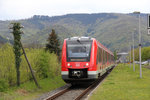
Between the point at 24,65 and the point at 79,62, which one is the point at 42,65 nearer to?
the point at 24,65

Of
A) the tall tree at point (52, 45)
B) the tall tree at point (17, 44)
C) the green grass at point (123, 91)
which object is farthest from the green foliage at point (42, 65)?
the tall tree at point (52, 45)

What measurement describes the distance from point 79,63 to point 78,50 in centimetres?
118

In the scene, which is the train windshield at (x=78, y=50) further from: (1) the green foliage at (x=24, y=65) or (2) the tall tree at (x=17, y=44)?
(2) the tall tree at (x=17, y=44)

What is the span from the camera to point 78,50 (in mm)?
19781

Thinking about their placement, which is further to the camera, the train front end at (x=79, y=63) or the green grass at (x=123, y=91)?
the train front end at (x=79, y=63)

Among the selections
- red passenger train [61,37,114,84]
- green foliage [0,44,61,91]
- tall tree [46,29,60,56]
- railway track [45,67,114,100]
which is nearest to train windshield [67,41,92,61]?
red passenger train [61,37,114,84]

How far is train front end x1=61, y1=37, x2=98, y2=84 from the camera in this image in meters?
Answer: 19.1

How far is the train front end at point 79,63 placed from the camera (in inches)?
751

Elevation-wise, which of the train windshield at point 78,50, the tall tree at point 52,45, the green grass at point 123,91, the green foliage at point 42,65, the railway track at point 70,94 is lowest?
the railway track at point 70,94

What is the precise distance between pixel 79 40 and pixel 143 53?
101 m

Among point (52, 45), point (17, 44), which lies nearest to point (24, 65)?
point (17, 44)

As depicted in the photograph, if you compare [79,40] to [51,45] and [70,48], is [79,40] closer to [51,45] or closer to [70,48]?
[70,48]

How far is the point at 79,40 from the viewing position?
20.2 meters

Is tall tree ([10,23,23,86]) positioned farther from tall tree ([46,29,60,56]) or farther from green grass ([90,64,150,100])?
tall tree ([46,29,60,56])
